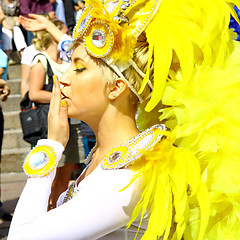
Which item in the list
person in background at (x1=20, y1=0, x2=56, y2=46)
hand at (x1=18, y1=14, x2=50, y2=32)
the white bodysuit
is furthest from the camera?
person in background at (x1=20, y1=0, x2=56, y2=46)

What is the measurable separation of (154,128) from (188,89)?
0.18m

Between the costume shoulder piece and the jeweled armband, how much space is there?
192 millimetres

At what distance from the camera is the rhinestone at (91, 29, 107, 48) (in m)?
1.82

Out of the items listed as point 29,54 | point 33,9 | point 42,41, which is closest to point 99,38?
point 42,41

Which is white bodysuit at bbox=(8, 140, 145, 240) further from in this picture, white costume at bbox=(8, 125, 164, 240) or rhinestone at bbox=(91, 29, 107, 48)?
rhinestone at bbox=(91, 29, 107, 48)

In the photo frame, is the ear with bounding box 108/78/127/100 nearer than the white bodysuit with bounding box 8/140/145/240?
No

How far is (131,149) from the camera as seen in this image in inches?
69.6

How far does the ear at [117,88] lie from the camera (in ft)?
6.14

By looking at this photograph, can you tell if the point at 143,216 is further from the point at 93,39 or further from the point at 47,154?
the point at 93,39

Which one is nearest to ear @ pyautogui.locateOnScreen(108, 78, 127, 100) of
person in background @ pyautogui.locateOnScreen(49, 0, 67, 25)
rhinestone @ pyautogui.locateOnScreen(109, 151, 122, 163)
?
rhinestone @ pyautogui.locateOnScreen(109, 151, 122, 163)

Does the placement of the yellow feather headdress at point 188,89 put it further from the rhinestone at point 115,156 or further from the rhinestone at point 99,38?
the rhinestone at point 115,156

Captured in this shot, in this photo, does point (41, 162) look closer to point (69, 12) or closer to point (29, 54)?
point (29, 54)

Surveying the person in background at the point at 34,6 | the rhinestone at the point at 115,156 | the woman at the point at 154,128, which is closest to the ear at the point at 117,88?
the woman at the point at 154,128

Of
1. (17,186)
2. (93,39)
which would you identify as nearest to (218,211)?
(93,39)
